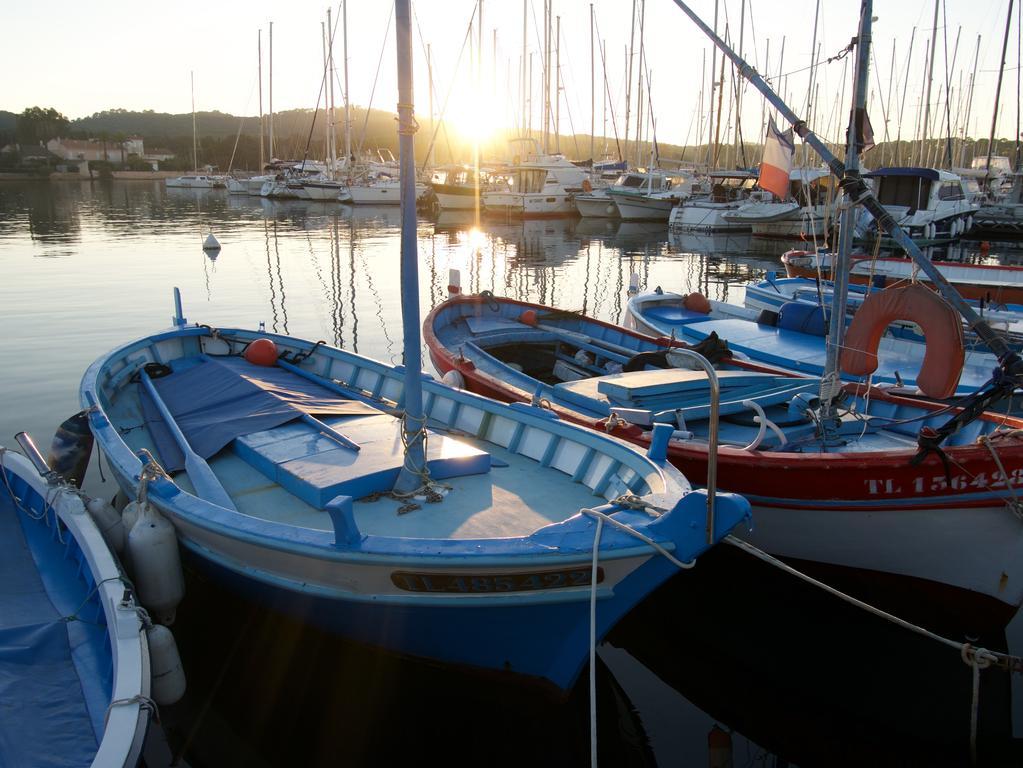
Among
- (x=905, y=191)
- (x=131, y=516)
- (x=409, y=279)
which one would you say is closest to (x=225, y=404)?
(x=131, y=516)

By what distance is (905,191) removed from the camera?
129 feet

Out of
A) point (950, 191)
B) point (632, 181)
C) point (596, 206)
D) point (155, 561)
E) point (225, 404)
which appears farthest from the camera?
point (596, 206)

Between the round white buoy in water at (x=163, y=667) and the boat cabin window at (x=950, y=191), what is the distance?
142 feet

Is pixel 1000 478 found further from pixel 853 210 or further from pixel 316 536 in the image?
pixel 316 536

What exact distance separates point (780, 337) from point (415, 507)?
34.4 ft

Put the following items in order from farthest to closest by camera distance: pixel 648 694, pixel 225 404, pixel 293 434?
pixel 225 404
pixel 293 434
pixel 648 694

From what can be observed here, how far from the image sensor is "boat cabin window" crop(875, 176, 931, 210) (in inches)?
1522

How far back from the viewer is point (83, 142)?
13525 centimetres

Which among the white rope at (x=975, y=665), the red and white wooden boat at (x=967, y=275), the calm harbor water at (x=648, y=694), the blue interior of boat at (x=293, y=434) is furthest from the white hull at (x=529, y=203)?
the white rope at (x=975, y=665)

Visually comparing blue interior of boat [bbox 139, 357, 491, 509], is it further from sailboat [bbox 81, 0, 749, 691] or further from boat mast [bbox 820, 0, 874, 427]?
boat mast [bbox 820, 0, 874, 427]

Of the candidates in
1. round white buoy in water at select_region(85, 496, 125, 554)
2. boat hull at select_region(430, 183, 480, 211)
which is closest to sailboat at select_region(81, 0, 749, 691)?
round white buoy in water at select_region(85, 496, 125, 554)

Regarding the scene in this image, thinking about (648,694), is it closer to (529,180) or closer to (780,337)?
(780,337)

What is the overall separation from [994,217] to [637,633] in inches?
2002

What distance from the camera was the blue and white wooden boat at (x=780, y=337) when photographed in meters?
12.8
